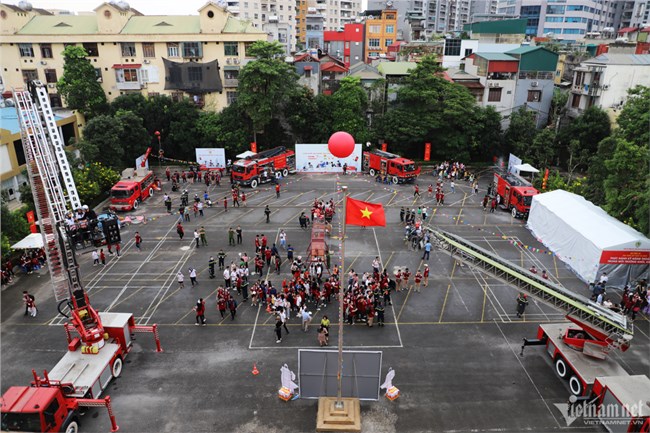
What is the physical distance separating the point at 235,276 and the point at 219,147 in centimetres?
3045

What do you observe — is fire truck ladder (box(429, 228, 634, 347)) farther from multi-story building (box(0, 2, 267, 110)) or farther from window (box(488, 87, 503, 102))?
multi-story building (box(0, 2, 267, 110))

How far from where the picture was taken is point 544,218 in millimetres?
31953

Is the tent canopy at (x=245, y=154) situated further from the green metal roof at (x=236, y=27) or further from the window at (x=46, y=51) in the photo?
the window at (x=46, y=51)

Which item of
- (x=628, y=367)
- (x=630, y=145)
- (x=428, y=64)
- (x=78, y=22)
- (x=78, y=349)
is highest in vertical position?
(x=78, y=22)

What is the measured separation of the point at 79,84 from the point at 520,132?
4917 centimetres

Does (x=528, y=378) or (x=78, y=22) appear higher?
(x=78, y=22)

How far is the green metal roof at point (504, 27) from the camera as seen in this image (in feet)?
239

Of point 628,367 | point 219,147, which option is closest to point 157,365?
point 628,367

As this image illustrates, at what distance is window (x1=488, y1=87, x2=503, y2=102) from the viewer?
55.6 meters

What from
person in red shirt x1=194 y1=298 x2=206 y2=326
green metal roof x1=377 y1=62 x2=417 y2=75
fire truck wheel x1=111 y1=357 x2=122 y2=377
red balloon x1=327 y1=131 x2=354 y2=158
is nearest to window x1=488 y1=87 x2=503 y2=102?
green metal roof x1=377 y1=62 x2=417 y2=75

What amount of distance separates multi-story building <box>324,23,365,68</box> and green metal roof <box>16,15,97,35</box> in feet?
158

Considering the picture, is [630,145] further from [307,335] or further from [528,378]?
[307,335]

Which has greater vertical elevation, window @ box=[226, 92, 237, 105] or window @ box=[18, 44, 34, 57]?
window @ box=[18, 44, 34, 57]

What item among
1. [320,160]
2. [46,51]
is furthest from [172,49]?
[320,160]
